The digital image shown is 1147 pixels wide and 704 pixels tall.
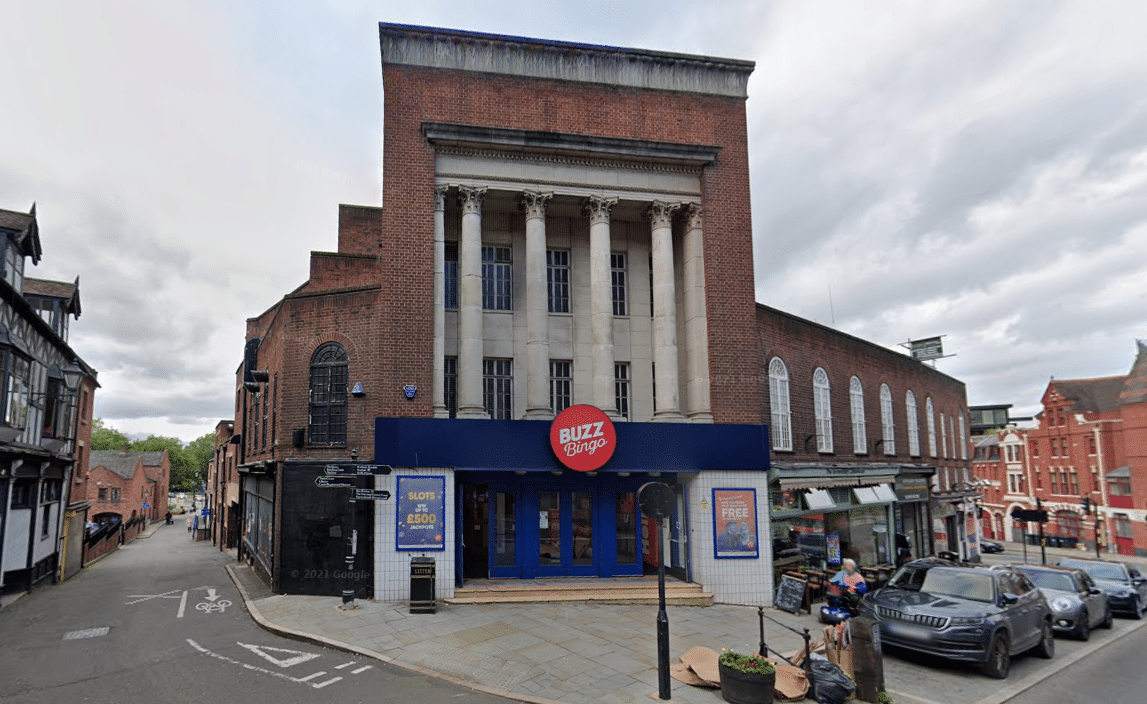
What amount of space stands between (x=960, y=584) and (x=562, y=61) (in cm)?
1550

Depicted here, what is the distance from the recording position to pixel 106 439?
96312 mm

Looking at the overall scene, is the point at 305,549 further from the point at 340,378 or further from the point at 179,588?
the point at 179,588

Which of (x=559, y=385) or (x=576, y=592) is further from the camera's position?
(x=559, y=385)

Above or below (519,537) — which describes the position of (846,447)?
above

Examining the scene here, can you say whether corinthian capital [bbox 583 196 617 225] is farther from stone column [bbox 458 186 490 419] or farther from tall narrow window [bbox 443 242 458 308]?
tall narrow window [bbox 443 242 458 308]

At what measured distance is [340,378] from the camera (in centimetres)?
1608

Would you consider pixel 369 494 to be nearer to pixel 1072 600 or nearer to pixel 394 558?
pixel 394 558

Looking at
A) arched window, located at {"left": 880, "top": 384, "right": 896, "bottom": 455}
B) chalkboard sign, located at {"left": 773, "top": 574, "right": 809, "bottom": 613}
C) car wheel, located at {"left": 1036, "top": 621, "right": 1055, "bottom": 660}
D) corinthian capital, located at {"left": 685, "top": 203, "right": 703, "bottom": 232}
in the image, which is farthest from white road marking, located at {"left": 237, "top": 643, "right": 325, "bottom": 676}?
arched window, located at {"left": 880, "top": 384, "right": 896, "bottom": 455}

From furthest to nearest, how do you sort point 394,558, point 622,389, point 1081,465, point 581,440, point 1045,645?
point 1081,465 < point 622,389 < point 581,440 < point 394,558 < point 1045,645

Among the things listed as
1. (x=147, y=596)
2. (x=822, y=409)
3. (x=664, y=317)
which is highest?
(x=664, y=317)

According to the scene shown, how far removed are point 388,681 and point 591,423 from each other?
7.22 metres

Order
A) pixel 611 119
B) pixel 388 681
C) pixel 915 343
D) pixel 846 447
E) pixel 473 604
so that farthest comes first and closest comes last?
pixel 915 343 < pixel 846 447 < pixel 611 119 < pixel 473 604 < pixel 388 681

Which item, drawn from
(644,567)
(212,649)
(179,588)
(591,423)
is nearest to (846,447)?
(644,567)

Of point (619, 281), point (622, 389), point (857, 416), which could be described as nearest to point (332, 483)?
point (622, 389)
